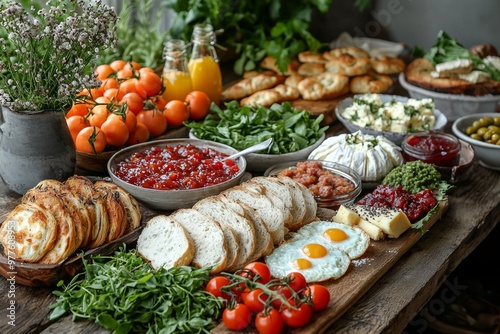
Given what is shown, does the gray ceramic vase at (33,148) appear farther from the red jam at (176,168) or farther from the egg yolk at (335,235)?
the egg yolk at (335,235)

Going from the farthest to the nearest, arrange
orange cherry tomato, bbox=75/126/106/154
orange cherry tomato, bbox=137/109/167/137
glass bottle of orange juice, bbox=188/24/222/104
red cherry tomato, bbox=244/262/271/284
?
1. glass bottle of orange juice, bbox=188/24/222/104
2. orange cherry tomato, bbox=137/109/167/137
3. orange cherry tomato, bbox=75/126/106/154
4. red cherry tomato, bbox=244/262/271/284

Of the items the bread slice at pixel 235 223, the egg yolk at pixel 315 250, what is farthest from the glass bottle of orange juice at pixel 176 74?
the egg yolk at pixel 315 250

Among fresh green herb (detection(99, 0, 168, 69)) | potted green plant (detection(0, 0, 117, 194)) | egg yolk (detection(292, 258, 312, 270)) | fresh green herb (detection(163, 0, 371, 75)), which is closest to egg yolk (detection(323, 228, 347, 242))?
egg yolk (detection(292, 258, 312, 270))

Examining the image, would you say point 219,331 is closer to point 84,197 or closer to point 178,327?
point 178,327

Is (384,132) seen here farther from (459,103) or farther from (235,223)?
(235,223)

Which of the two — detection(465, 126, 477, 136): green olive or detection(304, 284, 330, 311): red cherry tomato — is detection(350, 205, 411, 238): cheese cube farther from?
detection(465, 126, 477, 136): green olive

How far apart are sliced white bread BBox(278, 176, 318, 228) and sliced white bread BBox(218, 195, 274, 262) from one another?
28cm

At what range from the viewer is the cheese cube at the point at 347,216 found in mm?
3139

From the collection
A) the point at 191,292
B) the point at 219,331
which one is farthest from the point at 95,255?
the point at 219,331

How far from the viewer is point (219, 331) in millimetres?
2416

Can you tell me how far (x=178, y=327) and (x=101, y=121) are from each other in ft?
5.76

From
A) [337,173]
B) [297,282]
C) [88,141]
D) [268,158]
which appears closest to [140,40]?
[88,141]

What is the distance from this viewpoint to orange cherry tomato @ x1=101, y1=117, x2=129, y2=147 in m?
3.76

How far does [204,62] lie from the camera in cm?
461
